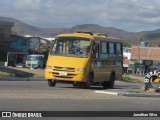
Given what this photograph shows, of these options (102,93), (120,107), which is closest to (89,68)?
(102,93)

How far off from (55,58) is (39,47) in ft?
226

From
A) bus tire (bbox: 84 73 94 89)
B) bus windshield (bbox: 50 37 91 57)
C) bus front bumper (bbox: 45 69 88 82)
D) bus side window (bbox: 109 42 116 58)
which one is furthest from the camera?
bus side window (bbox: 109 42 116 58)

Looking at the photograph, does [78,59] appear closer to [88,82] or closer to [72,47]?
[72,47]

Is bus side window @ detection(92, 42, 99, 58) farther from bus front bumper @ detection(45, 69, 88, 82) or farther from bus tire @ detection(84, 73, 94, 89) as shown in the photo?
bus front bumper @ detection(45, 69, 88, 82)

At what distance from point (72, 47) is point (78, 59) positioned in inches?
33.7

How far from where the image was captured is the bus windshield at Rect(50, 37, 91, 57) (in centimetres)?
2719

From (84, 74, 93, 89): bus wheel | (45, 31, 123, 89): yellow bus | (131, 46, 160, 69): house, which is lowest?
(84, 74, 93, 89): bus wheel

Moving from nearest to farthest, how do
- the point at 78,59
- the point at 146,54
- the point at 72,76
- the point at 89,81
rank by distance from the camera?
the point at 72,76, the point at 78,59, the point at 89,81, the point at 146,54

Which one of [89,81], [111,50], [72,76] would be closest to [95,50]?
[89,81]

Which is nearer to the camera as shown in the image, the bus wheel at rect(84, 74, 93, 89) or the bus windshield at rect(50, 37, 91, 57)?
the bus windshield at rect(50, 37, 91, 57)

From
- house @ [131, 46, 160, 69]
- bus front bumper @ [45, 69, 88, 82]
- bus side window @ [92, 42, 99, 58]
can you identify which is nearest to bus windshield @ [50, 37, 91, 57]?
bus side window @ [92, 42, 99, 58]

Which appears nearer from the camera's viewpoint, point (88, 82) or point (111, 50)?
point (88, 82)

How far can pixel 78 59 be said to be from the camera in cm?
2692

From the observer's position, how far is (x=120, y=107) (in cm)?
1788
